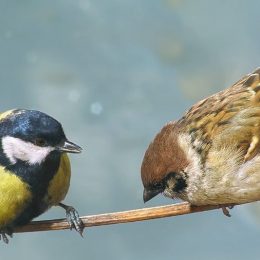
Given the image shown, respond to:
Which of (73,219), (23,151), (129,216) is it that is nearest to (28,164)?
(23,151)

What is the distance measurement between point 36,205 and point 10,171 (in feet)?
0.57

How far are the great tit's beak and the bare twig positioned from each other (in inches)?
12.2

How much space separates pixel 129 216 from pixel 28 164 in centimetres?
76

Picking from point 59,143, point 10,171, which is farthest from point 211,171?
point 10,171

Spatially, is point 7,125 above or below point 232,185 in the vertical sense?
above

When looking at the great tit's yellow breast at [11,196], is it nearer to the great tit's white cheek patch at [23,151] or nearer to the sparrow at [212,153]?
the great tit's white cheek patch at [23,151]

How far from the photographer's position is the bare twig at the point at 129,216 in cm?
274

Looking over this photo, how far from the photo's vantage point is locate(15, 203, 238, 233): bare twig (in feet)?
9.00

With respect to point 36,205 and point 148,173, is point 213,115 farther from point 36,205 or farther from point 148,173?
point 36,205

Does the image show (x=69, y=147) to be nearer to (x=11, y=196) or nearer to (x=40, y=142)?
(x=40, y=142)

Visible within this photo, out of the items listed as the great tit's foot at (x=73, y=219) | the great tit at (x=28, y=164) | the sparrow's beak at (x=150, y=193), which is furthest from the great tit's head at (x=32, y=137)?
the sparrow's beak at (x=150, y=193)

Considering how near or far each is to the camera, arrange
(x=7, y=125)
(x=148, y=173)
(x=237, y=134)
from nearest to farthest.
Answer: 1. (x=148, y=173)
2. (x=237, y=134)
3. (x=7, y=125)

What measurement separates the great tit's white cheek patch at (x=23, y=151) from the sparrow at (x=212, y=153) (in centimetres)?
53

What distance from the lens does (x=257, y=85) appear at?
317cm
